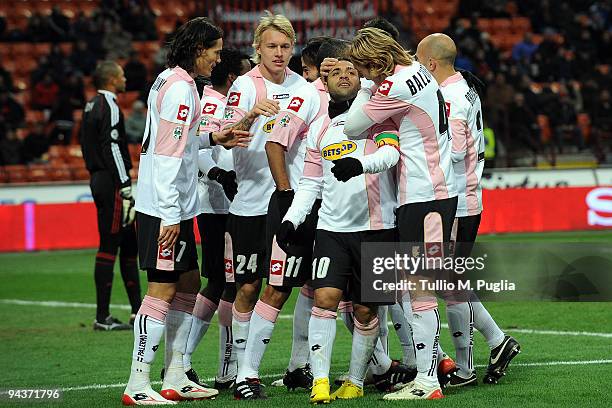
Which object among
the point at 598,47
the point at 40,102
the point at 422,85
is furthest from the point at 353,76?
the point at 598,47

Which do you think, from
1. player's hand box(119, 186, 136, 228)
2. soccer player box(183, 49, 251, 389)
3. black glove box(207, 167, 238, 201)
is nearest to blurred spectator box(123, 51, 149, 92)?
player's hand box(119, 186, 136, 228)

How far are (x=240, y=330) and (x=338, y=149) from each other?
1.47 meters

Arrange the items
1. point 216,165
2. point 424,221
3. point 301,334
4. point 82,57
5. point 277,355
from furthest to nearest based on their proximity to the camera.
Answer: point 82,57, point 277,355, point 216,165, point 301,334, point 424,221

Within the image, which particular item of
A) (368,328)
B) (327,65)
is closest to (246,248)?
(368,328)

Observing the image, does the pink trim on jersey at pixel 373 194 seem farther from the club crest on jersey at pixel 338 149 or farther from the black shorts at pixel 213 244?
the black shorts at pixel 213 244

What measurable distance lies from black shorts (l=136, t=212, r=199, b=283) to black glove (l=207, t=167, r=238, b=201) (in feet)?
1.60

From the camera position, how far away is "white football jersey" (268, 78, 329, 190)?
7629 mm

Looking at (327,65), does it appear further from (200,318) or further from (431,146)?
(200,318)

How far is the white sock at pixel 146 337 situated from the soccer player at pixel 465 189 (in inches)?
75.6

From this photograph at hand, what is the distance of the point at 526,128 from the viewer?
76.9 feet

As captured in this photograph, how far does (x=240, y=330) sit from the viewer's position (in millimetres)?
7891

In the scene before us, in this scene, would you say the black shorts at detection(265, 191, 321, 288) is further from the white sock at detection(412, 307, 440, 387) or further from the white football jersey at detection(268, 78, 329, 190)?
the white sock at detection(412, 307, 440, 387)

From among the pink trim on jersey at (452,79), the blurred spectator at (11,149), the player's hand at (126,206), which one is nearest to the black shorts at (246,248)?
the pink trim on jersey at (452,79)

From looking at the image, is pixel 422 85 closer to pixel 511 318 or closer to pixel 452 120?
pixel 452 120
